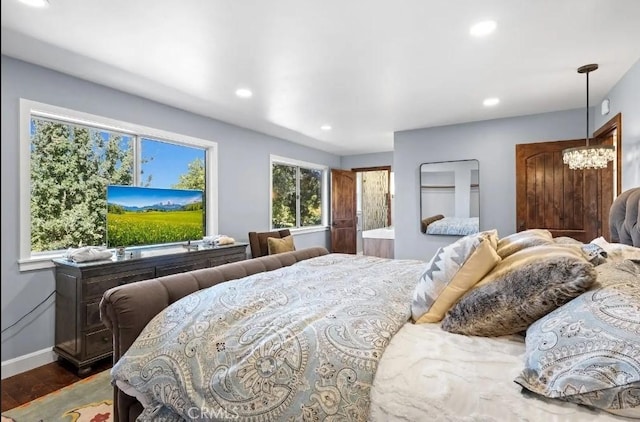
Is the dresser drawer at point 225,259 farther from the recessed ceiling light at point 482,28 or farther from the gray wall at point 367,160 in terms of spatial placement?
the gray wall at point 367,160

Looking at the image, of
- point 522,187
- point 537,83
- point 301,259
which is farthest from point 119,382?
point 522,187

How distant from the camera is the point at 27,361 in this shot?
281 centimetres

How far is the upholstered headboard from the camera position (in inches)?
80.1

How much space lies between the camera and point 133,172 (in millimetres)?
3680

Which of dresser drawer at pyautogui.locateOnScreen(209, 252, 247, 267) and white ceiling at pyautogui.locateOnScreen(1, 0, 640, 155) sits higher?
white ceiling at pyautogui.locateOnScreen(1, 0, 640, 155)

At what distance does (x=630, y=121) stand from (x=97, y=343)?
15.5 feet

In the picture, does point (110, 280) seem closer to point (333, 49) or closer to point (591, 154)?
point (333, 49)

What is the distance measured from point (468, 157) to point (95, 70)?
4.33m

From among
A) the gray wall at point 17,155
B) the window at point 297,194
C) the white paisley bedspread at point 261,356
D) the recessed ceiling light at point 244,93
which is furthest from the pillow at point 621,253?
the window at point 297,194

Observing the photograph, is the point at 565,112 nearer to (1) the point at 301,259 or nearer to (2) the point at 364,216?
(1) the point at 301,259

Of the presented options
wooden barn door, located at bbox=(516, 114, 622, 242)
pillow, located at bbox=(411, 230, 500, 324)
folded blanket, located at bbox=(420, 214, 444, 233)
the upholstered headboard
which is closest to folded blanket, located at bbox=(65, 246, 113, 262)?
pillow, located at bbox=(411, 230, 500, 324)

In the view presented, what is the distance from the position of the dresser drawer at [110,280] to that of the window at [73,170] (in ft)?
1.73

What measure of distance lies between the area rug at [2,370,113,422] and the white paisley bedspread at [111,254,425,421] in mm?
1163

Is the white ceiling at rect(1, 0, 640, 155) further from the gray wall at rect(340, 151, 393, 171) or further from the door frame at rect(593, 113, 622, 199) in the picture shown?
the gray wall at rect(340, 151, 393, 171)
